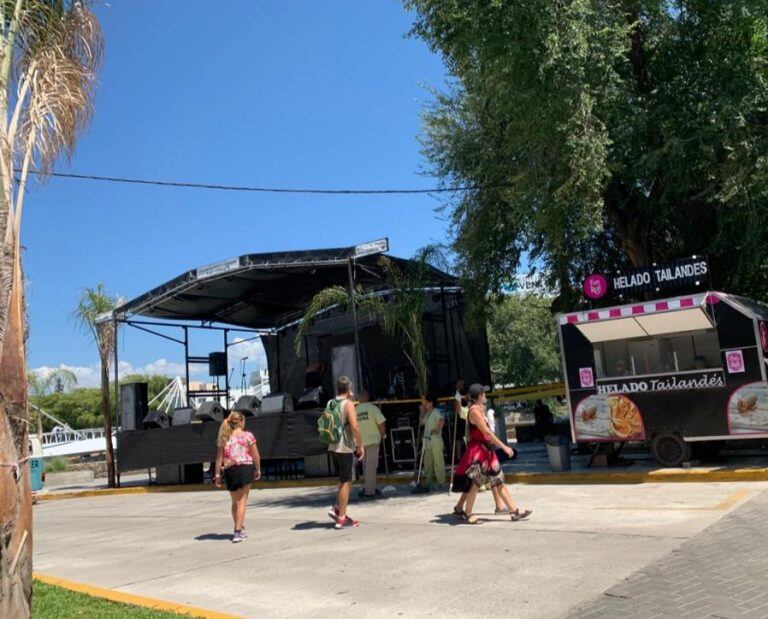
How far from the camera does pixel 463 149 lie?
56.1 ft

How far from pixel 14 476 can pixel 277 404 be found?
43.1 ft

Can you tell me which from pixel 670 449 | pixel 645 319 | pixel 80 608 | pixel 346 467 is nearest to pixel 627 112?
pixel 645 319

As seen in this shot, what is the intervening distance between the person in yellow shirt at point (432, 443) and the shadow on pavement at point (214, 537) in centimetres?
392

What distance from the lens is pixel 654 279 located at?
12211 millimetres

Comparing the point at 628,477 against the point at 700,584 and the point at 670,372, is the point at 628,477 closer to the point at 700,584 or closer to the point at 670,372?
the point at 670,372

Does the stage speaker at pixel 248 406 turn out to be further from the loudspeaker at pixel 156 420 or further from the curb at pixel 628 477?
the curb at pixel 628 477

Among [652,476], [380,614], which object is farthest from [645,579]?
[652,476]

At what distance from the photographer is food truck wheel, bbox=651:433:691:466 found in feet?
38.8

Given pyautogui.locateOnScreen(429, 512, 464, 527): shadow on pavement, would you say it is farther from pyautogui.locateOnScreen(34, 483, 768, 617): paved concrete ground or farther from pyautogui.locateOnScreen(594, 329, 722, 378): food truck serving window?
pyautogui.locateOnScreen(594, 329, 722, 378): food truck serving window

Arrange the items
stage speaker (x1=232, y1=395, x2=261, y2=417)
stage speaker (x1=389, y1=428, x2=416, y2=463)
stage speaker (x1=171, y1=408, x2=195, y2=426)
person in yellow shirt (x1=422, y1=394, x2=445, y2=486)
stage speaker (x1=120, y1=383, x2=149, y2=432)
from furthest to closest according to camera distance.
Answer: stage speaker (x1=120, y1=383, x2=149, y2=432) < stage speaker (x1=171, y1=408, x2=195, y2=426) < stage speaker (x1=232, y1=395, x2=261, y2=417) < stage speaker (x1=389, y1=428, x2=416, y2=463) < person in yellow shirt (x1=422, y1=394, x2=445, y2=486)

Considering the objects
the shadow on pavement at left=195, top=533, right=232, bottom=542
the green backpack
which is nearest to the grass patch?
the shadow on pavement at left=195, top=533, right=232, bottom=542

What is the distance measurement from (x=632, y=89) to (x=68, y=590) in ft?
40.0

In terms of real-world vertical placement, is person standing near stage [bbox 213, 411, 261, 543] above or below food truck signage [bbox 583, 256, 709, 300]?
below

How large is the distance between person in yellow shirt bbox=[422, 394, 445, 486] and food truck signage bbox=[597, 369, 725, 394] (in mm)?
2952
